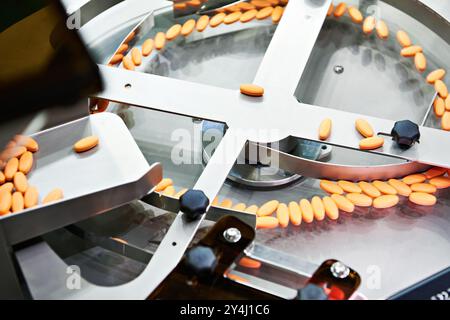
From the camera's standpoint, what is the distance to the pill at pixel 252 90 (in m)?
0.83

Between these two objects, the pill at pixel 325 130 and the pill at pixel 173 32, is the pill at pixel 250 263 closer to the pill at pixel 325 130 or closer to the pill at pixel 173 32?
the pill at pixel 325 130

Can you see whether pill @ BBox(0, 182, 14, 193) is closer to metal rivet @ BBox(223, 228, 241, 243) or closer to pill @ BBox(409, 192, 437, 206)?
metal rivet @ BBox(223, 228, 241, 243)

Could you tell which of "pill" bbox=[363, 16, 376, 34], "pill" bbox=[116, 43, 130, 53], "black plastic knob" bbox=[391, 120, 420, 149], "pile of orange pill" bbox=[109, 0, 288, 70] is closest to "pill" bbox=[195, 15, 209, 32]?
"pile of orange pill" bbox=[109, 0, 288, 70]

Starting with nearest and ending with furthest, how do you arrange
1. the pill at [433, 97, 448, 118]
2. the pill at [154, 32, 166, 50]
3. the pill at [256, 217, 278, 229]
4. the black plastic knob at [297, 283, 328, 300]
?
1. the black plastic knob at [297, 283, 328, 300]
2. the pill at [256, 217, 278, 229]
3. the pill at [433, 97, 448, 118]
4. the pill at [154, 32, 166, 50]

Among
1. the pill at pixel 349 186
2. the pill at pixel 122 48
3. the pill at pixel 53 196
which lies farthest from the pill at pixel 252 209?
the pill at pixel 122 48

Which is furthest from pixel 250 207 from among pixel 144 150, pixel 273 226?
pixel 144 150

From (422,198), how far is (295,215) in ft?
0.48

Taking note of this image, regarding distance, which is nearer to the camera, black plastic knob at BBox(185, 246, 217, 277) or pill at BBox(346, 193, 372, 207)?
black plastic knob at BBox(185, 246, 217, 277)

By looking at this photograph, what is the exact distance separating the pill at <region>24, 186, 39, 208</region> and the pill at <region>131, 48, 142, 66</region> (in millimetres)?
267

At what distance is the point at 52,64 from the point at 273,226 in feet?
0.99

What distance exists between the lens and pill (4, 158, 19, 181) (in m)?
0.74

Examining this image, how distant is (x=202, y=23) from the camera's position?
3.17 ft

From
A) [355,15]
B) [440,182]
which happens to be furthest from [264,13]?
[440,182]

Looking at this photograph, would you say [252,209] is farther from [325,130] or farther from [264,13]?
[264,13]
